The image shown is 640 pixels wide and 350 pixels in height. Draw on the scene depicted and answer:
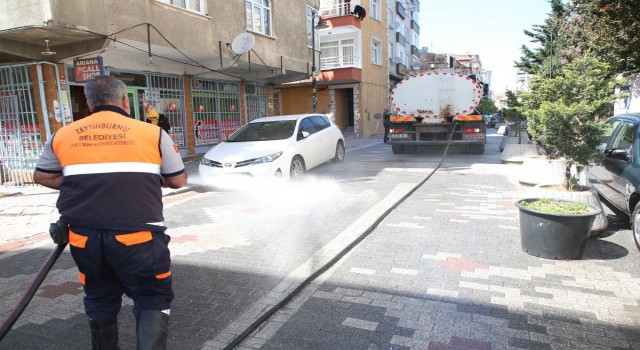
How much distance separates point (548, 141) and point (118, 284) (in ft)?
17.9

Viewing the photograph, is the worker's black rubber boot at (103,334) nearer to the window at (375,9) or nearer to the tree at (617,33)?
the tree at (617,33)

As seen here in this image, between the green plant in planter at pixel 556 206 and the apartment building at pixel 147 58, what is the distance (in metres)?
8.30

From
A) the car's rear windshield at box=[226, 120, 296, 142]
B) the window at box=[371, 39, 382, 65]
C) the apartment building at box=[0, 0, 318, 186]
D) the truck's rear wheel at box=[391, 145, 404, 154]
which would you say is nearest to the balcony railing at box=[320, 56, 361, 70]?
the window at box=[371, 39, 382, 65]

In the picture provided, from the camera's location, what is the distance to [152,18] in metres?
10.0

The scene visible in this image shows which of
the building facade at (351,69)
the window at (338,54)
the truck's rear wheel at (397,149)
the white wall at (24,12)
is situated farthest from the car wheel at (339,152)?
Answer: the window at (338,54)

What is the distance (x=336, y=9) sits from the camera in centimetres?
2647

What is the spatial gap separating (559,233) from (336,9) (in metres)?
24.5

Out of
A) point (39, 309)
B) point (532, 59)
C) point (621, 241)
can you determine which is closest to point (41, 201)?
point (39, 309)

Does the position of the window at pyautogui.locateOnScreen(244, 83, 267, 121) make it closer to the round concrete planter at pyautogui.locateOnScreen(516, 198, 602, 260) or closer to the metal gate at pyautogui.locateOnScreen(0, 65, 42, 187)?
the metal gate at pyautogui.locateOnScreen(0, 65, 42, 187)

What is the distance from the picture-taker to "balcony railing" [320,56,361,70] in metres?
26.4

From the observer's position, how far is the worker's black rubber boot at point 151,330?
2.36m

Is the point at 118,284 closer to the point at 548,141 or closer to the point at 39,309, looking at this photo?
the point at 39,309

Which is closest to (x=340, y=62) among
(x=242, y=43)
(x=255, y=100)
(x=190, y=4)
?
(x=255, y=100)

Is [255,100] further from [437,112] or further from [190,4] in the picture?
[437,112]
